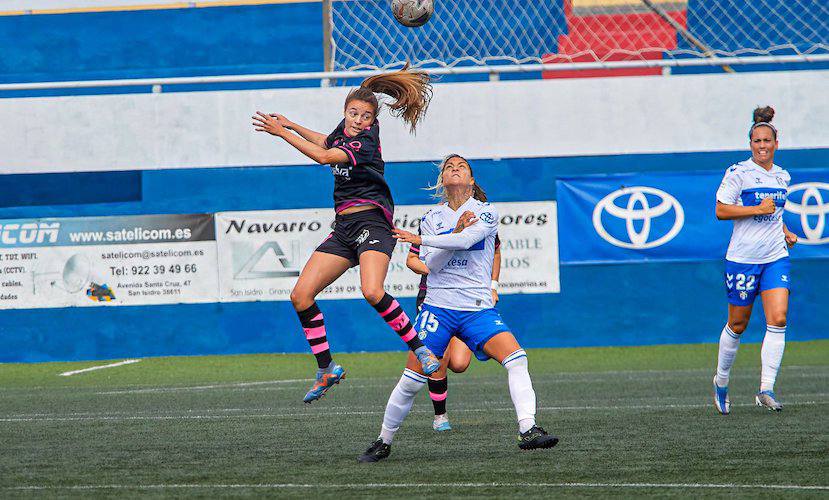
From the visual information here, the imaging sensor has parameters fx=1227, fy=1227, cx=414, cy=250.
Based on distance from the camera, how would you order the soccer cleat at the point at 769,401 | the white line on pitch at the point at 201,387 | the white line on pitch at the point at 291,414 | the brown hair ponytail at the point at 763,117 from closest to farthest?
1. the soccer cleat at the point at 769,401
2. the brown hair ponytail at the point at 763,117
3. the white line on pitch at the point at 291,414
4. the white line on pitch at the point at 201,387

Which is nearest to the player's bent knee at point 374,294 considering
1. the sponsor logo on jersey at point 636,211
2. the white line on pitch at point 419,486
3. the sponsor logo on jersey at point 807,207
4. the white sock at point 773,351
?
the white line on pitch at point 419,486

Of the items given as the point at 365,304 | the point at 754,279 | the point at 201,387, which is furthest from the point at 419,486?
the point at 365,304

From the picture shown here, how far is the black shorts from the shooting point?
830 centimetres

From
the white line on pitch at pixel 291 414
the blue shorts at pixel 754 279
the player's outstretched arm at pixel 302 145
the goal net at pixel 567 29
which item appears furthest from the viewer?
the goal net at pixel 567 29

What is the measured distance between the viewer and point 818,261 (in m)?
16.7

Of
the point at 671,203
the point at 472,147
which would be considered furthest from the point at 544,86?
the point at 671,203

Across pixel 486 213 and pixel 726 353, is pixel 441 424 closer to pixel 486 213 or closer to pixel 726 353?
pixel 486 213

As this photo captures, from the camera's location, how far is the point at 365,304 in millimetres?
16750

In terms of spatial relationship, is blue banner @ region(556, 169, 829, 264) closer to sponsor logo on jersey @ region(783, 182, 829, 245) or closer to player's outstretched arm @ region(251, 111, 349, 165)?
sponsor logo on jersey @ region(783, 182, 829, 245)

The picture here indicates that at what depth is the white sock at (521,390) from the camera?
699 cm

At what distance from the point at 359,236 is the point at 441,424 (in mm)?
1587

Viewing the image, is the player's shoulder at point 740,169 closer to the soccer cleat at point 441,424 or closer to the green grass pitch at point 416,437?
the green grass pitch at point 416,437

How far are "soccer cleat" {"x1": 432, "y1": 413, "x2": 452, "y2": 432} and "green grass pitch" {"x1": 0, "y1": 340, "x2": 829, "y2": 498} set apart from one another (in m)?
0.09

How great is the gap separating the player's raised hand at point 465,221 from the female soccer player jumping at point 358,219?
87 cm
